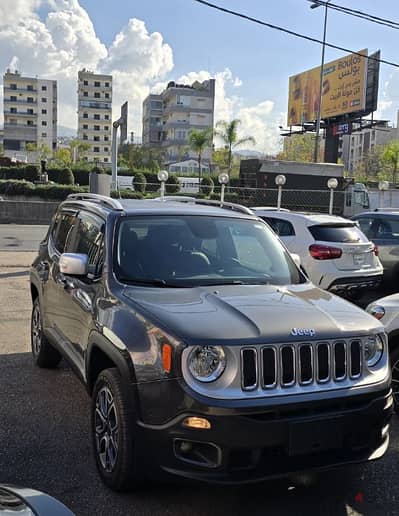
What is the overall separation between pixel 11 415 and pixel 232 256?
2.20 m

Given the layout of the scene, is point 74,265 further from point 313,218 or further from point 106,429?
point 313,218

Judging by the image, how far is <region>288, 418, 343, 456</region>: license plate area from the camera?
2.85 metres

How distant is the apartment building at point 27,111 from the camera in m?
127

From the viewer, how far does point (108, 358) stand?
3.59m

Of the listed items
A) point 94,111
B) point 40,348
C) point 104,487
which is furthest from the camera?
point 94,111

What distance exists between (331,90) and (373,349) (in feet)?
184

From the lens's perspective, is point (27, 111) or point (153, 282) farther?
point (27, 111)

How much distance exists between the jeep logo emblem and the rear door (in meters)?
5.58

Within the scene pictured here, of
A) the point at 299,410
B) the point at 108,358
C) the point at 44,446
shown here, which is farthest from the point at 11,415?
the point at 299,410

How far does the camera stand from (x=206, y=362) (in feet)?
9.54

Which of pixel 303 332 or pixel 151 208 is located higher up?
pixel 151 208

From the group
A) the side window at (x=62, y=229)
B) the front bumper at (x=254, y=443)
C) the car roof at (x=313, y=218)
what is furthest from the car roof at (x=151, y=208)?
the car roof at (x=313, y=218)

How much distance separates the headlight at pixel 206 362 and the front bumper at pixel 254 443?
199 millimetres

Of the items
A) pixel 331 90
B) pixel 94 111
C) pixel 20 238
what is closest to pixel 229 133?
pixel 331 90
